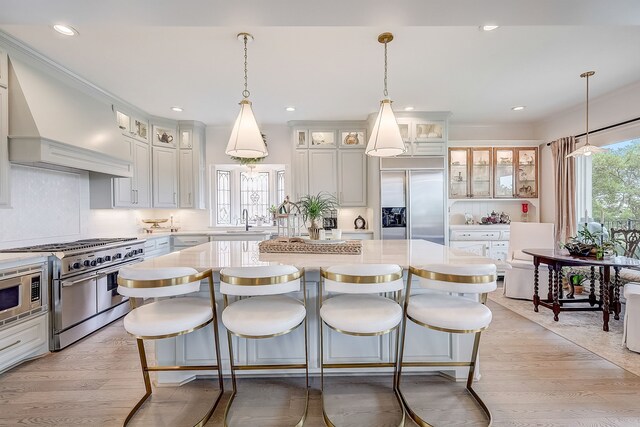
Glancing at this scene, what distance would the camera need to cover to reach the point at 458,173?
5.09 m

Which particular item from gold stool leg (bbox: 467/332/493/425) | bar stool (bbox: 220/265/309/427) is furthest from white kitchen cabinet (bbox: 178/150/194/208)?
gold stool leg (bbox: 467/332/493/425)

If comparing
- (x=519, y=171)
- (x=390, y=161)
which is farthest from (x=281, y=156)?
(x=519, y=171)

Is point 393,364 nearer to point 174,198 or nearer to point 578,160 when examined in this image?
point 174,198

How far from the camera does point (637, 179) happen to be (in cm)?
376

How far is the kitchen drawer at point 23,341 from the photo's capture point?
2.19 metres

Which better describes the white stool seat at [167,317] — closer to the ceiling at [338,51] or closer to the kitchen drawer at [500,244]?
the ceiling at [338,51]

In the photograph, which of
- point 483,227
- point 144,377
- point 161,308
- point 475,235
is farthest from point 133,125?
point 483,227

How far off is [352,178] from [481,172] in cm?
229

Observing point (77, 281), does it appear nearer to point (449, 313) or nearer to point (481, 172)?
point (449, 313)

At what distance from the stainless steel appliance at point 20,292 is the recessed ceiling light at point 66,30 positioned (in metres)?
1.96

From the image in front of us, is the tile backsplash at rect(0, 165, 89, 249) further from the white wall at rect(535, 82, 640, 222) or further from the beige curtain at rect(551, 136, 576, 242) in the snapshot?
the white wall at rect(535, 82, 640, 222)

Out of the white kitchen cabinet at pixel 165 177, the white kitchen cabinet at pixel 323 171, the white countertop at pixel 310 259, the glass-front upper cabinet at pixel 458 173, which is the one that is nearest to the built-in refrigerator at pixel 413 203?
the glass-front upper cabinet at pixel 458 173

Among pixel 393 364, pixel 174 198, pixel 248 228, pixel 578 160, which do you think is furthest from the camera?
pixel 248 228

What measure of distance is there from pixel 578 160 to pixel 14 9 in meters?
6.43
